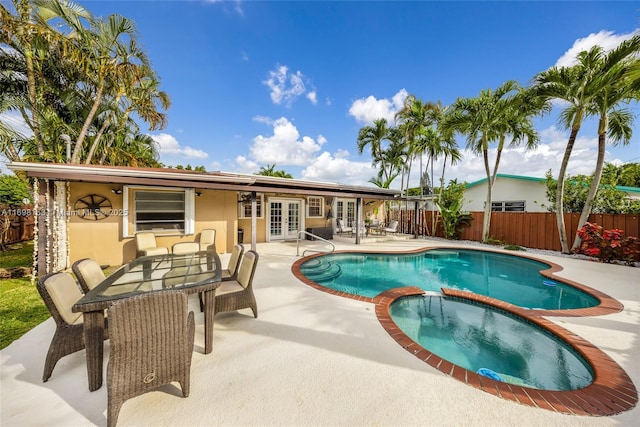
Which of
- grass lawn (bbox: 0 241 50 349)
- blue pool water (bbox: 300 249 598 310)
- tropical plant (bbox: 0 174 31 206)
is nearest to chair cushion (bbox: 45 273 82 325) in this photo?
grass lawn (bbox: 0 241 50 349)

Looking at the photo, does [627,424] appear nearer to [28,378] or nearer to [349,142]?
[28,378]

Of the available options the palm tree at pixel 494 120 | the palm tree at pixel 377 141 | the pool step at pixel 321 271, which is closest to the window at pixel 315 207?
the pool step at pixel 321 271

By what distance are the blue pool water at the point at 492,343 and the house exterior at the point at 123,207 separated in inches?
242

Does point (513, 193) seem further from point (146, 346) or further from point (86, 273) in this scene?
point (86, 273)

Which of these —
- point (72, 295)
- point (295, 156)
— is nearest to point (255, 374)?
point (72, 295)

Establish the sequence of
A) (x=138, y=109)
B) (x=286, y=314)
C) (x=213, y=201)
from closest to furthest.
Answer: (x=286, y=314) < (x=213, y=201) < (x=138, y=109)

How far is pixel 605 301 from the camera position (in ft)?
16.3

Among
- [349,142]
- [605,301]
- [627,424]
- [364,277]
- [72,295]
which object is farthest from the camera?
[349,142]

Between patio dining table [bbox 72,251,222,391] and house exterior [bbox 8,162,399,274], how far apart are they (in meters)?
3.73

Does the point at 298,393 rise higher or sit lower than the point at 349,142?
lower

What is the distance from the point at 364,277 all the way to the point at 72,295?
629 centimetres

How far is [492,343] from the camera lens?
→ 3.72 metres

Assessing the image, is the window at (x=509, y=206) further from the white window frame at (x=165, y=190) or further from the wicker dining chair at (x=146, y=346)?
the wicker dining chair at (x=146, y=346)

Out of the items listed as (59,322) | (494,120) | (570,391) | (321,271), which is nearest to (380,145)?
(494,120)
